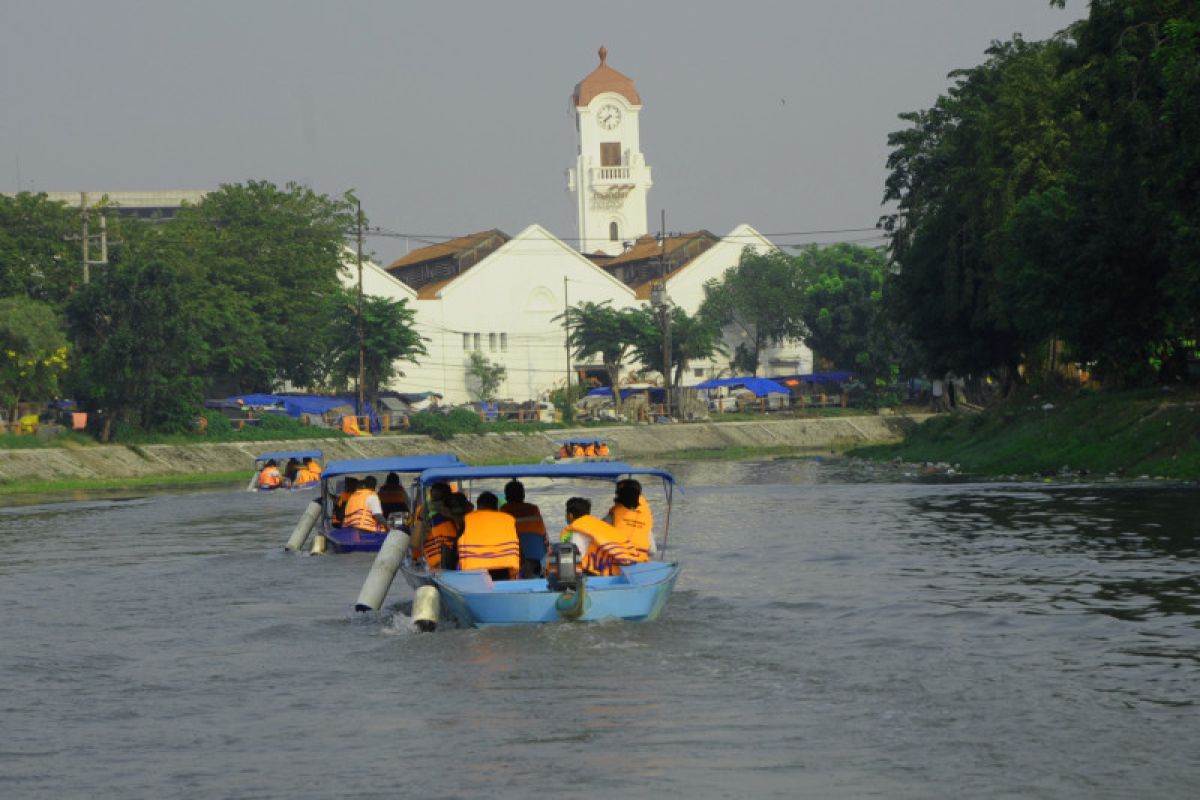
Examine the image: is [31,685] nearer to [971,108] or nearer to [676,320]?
[971,108]

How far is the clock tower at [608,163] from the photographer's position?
125m

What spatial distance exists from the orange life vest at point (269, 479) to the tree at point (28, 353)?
1569cm

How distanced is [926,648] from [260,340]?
204 ft

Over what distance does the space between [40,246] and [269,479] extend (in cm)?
2770

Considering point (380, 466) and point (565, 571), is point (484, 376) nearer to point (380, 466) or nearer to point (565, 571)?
point (380, 466)

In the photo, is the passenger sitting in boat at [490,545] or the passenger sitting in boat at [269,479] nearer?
the passenger sitting in boat at [490,545]

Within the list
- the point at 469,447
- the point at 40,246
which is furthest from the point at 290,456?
the point at 40,246

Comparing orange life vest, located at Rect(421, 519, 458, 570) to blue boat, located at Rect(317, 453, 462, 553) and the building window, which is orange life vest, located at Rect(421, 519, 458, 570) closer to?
blue boat, located at Rect(317, 453, 462, 553)

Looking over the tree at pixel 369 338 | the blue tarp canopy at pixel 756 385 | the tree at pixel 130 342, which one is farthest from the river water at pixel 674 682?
the blue tarp canopy at pixel 756 385

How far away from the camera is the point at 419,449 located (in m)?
72.4

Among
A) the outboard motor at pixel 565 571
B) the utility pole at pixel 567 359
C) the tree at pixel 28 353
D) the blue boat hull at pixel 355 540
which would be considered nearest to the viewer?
the outboard motor at pixel 565 571

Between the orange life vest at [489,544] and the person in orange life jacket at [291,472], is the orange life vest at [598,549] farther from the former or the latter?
the person in orange life jacket at [291,472]

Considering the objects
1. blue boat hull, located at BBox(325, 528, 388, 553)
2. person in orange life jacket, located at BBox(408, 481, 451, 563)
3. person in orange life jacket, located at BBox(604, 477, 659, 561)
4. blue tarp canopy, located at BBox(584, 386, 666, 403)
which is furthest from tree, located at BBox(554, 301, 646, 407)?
person in orange life jacket, located at BBox(604, 477, 659, 561)

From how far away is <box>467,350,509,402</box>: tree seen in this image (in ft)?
298
